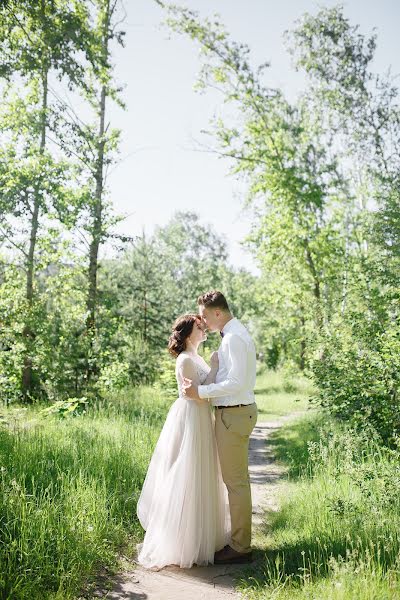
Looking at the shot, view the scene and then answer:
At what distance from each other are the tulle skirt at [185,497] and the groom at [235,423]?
15 centimetres

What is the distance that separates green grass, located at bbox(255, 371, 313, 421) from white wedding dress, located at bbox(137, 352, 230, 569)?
6162 millimetres

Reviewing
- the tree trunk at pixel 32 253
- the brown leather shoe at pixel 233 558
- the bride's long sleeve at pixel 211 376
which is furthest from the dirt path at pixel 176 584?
the tree trunk at pixel 32 253

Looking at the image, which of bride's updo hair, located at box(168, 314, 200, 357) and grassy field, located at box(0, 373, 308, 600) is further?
bride's updo hair, located at box(168, 314, 200, 357)

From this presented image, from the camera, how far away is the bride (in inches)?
176

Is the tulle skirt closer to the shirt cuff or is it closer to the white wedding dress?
the white wedding dress

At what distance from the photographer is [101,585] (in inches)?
157

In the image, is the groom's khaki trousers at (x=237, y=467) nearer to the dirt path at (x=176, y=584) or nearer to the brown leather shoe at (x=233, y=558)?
the brown leather shoe at (x=233, y=558)

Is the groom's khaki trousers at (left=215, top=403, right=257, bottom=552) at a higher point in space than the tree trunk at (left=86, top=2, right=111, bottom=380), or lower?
lower

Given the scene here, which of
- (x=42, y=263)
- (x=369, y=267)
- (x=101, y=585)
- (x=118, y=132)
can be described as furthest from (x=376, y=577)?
(x=118, y=132)

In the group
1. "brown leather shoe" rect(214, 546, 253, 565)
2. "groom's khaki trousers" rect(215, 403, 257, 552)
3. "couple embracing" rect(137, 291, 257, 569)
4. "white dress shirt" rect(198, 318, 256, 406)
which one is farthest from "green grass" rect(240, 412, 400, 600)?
"white dress shirt" rect(198, 318, 256, 406)

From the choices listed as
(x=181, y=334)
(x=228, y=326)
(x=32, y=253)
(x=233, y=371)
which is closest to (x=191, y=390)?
(x=233, y=371)

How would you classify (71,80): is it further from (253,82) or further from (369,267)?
(253,82)

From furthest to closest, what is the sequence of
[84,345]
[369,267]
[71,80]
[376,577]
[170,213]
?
[170,213] → [84,345] → [369,267] → [71,80] → [376,577]

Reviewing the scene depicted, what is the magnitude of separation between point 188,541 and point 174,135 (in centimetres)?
1510
